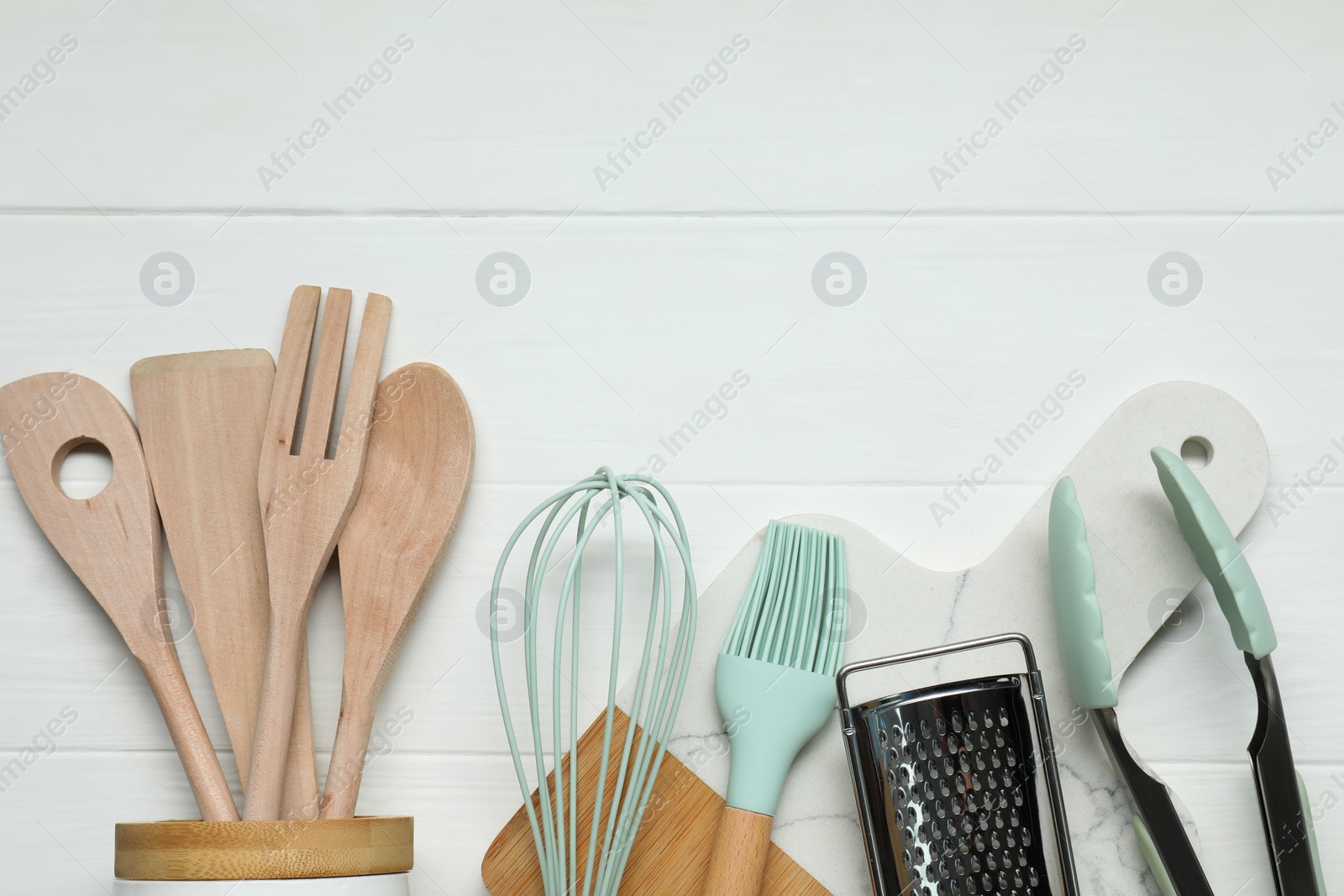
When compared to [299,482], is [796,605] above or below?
below

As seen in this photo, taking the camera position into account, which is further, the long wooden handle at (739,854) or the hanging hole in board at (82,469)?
the hanging hole in board at (82,469)

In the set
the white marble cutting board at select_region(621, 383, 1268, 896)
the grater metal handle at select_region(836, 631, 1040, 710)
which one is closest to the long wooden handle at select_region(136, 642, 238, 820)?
the white marble cutting board at select_region(621, 383, 1268, 896)

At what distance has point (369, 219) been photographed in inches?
25.6

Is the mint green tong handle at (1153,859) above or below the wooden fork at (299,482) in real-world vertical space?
below

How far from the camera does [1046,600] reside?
582 millimetres

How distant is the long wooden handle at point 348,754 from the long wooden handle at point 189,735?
6cm

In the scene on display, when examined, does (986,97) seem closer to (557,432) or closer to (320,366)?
(557,432)

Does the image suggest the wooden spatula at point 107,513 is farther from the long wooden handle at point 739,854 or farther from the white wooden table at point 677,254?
the long wooden handle at point 739,854

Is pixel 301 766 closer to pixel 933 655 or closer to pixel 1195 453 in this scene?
pixel 933 655

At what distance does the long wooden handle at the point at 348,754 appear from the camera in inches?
21.3

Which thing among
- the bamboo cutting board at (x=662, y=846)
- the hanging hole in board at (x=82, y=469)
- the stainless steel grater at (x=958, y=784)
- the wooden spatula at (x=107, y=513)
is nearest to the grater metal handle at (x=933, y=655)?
the stainless steel grater at (x=958, y=784)

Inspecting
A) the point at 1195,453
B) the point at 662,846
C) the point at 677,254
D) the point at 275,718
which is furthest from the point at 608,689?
the point at 1195,453

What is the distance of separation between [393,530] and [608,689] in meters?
0.18

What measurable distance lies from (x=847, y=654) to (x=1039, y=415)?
214 millimetres
